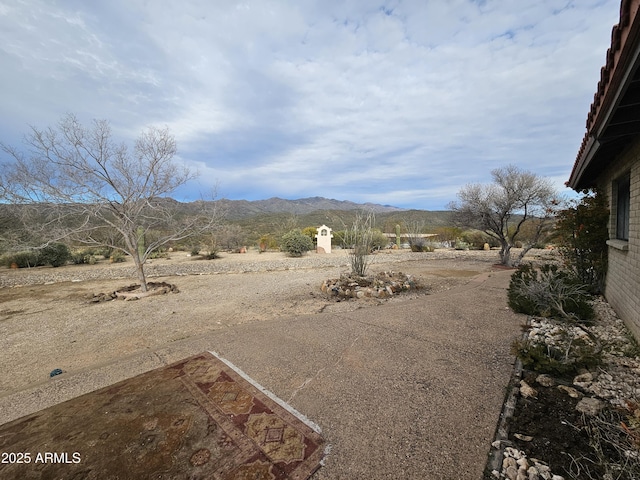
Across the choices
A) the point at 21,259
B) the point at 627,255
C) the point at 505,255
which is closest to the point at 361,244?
the point at 627,255

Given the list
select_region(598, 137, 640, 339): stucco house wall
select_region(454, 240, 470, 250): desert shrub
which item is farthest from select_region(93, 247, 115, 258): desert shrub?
select_region(454, 240, 470, 250): desert shrub

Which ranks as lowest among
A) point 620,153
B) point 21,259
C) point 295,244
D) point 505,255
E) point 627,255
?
point 505,255

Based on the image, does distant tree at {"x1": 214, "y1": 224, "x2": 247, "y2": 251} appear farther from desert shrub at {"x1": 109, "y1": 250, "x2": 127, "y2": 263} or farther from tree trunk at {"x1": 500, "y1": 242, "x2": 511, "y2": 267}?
tree trunk at {"x1": 500, "y1": 242, "x2": 511, "y2": 267}

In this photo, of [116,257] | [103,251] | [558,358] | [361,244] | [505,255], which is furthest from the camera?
[103,251]

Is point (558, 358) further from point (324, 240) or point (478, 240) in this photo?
point (478, 240)

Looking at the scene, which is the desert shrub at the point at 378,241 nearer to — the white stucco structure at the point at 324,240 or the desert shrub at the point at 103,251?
the white stucco structure at the point at 324,240

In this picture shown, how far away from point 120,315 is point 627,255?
8.68 meters

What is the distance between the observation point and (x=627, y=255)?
12.6 feet

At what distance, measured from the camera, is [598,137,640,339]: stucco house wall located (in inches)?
136

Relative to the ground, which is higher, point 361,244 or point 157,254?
point 361,244

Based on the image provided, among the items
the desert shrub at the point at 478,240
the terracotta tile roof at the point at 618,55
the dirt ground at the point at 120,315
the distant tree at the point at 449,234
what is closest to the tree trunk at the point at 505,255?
the dirt ground at the point at 120,315

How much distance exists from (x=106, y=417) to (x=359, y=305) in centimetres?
437

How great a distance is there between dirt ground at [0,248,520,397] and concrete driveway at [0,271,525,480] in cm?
64

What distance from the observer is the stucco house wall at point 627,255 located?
11.3 ft
